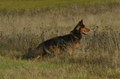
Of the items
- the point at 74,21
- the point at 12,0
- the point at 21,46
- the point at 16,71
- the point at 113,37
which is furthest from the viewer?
the point at 12,0

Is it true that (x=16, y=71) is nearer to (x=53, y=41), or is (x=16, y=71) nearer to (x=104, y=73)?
(x=104, y=73)

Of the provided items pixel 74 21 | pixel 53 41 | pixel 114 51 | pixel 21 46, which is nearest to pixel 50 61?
pixel 53 41

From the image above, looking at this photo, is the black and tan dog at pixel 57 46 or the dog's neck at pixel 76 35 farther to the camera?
the dog's neck at pixel 76 35

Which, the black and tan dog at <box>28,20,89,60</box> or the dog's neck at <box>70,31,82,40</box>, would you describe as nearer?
the black and tan dog at <box>28,20,89,60</box>

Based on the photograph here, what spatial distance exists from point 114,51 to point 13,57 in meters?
3.33

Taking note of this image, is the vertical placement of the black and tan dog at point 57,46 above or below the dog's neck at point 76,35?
below

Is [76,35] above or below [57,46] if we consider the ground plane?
above

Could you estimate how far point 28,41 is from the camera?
12570 mm

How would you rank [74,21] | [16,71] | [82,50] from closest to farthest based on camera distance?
[16,71], [82,50], [74,21]

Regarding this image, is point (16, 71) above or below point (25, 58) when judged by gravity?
above

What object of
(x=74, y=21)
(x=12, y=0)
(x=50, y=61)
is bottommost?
(x=12, y=0)

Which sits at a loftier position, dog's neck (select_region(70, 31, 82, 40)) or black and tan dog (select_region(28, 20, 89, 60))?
dog's neck (select_region(70, 31, 82, 40))

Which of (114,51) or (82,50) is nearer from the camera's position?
(114,51)

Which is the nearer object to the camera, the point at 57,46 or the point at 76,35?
the point at 57,46
